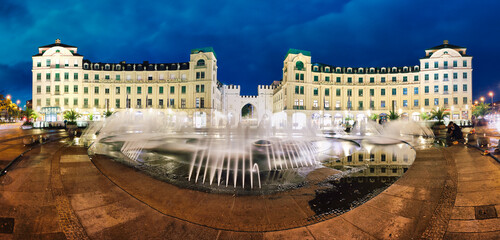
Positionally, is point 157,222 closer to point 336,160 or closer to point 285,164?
point 285,164

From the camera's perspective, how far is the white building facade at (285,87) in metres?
52.8

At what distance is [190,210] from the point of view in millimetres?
3994

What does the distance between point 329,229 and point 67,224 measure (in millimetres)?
4159

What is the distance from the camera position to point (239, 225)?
3508mm

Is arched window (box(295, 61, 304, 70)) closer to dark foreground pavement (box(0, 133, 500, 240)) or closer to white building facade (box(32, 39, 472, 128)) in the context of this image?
white building facade (box(32, 39, 472, 128))

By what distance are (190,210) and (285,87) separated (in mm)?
55679

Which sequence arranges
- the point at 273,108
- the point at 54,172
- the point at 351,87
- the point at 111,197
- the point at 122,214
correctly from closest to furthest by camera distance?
the point at 122,214
the point at 111,197
the point at 54,172
the point at 351,87
the point at 273,108

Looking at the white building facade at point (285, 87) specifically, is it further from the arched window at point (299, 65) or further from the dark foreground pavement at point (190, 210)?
the dark foreground pavement at point (190, 210)

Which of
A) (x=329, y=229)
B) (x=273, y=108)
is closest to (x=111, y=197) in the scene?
(x=329, y=229)

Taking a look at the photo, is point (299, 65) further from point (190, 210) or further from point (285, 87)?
point (190, 210)

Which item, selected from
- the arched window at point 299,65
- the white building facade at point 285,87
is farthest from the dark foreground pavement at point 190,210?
the arched window at point 299,65

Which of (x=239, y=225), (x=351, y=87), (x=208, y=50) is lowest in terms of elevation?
(x=239, y=225)

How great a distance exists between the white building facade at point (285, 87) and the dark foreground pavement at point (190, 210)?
48.8 metres

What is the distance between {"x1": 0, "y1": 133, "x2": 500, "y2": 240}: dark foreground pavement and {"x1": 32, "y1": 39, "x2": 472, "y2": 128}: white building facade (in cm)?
4877
